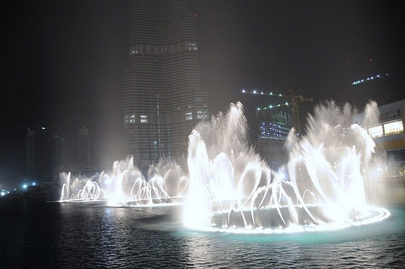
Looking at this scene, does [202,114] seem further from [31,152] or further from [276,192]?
[276,192]

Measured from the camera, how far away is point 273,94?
114 meters

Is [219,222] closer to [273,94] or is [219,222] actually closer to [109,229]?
[109,229]

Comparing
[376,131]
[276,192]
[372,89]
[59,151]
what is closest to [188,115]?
[59,151]

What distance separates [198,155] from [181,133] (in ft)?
390

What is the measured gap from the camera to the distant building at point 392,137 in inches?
2313

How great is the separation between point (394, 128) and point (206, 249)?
57.5 metres

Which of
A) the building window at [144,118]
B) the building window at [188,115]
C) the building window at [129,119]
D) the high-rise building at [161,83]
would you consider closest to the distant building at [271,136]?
the high-rise building at [161,83]

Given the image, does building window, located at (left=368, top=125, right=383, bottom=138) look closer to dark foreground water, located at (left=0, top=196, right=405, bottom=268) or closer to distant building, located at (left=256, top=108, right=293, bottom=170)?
dark foreground water, located at (left=0, top=196, right=405, bottom=268)

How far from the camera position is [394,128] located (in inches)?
2382

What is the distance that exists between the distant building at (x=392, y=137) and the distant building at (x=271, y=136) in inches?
2587

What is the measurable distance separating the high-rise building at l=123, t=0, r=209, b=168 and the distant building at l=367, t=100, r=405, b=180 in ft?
305

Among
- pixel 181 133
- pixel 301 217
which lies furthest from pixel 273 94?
pixel 301 217

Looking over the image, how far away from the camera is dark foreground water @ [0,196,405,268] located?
1087cm

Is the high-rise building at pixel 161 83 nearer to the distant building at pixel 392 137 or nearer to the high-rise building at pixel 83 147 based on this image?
the high-rise building at pixel 83 147
